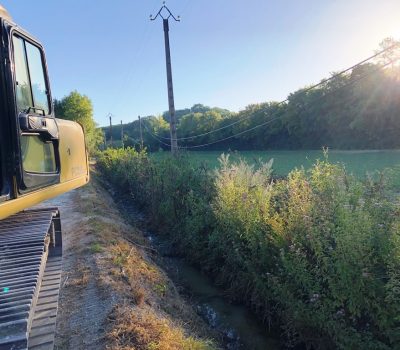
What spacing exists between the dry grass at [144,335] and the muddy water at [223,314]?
157cm

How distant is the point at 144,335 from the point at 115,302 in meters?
1.17

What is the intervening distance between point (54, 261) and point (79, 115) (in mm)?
48125

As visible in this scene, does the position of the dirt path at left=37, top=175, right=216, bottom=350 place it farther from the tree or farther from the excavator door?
the tree

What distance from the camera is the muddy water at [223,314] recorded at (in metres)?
6.09

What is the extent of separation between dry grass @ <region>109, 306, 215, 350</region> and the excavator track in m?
0.94

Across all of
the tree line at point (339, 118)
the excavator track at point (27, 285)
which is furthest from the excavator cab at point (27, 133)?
the tree line at point (339, 118)

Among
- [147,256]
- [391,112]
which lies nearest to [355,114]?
[391,112]

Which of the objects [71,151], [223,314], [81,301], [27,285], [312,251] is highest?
[71,151]

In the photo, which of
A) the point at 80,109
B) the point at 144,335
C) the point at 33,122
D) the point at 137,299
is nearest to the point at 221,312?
the point at 137,299

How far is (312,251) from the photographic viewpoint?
5.40 meters

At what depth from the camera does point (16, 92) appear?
9.38 ft

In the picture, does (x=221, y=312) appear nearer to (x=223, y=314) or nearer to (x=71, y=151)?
(x=223, y=314)

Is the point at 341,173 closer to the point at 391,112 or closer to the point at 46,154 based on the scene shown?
the point at 46,154

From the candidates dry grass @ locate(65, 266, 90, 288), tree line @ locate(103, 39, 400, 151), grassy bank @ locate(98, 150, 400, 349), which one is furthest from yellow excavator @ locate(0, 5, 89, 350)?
tree line @ locate(103, 39, 400, 151)
